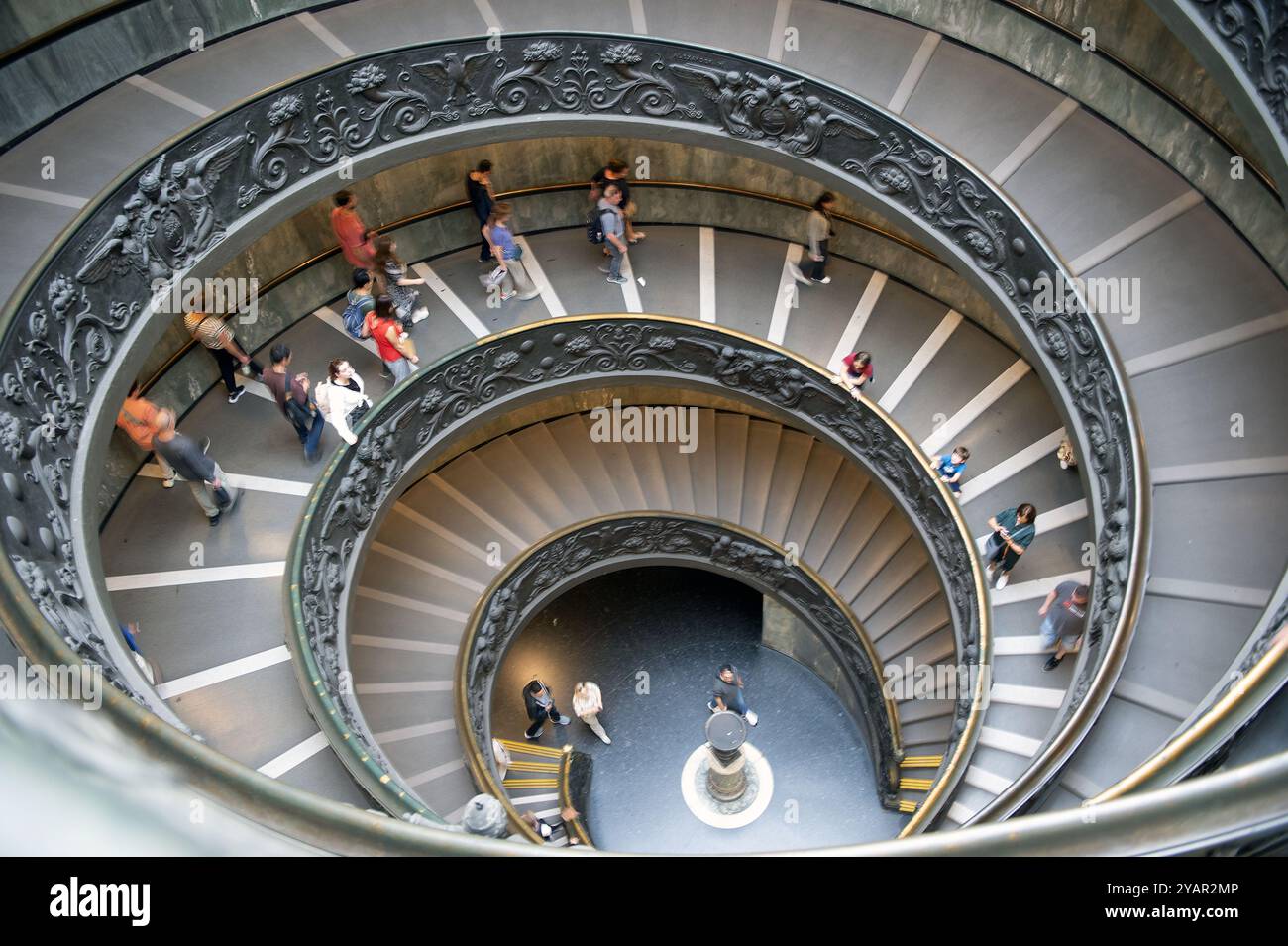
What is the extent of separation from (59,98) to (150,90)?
940 millimetres

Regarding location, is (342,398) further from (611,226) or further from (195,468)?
(611,226)

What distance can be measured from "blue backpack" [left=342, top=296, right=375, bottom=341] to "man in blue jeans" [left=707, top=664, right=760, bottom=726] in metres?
7.54

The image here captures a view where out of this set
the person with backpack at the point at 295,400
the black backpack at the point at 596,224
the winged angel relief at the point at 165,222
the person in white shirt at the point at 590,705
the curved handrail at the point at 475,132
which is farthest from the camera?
the person in white shirt at the point at 590,705

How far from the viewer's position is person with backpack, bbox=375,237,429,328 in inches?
507

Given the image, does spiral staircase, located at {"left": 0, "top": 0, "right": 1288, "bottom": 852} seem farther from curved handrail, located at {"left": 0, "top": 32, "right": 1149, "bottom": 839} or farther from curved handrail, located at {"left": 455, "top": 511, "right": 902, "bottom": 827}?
curved handrail, located at {"left": 455, "top": 511, "right": 902, "bottom": 827}

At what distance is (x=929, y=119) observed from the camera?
11.8 m

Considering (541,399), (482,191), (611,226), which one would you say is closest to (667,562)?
(541,399)

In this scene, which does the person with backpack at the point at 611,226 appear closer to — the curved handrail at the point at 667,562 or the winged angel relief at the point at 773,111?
the winged angel relief at the point at 773,111

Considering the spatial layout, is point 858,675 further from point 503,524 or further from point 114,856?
point 114,856

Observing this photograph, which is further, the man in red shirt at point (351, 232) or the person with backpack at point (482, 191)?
the person with backpack at point (482, 191)

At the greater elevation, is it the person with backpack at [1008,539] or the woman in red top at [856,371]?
the woman in red top at [856,371]

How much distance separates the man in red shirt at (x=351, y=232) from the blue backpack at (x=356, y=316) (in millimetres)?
947

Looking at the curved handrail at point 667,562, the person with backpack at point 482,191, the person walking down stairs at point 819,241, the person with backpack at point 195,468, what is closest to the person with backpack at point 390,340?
the person with backpack at point 482,191

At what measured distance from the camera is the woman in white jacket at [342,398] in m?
11.3
